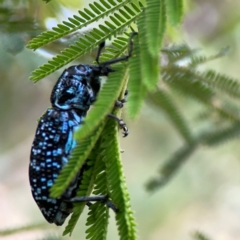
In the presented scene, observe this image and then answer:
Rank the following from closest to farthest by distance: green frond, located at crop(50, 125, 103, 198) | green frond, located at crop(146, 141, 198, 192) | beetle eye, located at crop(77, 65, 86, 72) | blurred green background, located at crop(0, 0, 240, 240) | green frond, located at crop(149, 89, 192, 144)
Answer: green frond, located at crop(50, 125, 103, 198) < beetle eye, located at crop(77, 65, 86, 72) < green frond, located at crop(149, 89, 192, 144) < green frond, located at crop(146, 141, 198, 192) < blurred green background, located at crop(0, 0, 240, 240)

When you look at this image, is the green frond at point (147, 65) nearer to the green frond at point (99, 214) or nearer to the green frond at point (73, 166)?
the green frond at point (73, 166)

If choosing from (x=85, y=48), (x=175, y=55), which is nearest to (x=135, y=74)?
(x=85, y=48)

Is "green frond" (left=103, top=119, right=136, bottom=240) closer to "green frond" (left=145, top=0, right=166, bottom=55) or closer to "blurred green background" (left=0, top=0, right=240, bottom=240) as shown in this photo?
"green frond" (left=145, top=0, right=166, bottom=55)

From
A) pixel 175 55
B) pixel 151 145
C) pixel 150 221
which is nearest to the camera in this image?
pixel 175 55

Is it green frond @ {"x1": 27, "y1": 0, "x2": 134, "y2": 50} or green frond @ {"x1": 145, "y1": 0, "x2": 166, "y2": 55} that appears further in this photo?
green frond @ {"x1": 27, "y1": 0, "x2": 134, "y2": 50}

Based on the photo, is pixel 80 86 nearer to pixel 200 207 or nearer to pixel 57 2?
pixel 57 2

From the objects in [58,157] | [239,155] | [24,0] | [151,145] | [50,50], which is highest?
[24,0]

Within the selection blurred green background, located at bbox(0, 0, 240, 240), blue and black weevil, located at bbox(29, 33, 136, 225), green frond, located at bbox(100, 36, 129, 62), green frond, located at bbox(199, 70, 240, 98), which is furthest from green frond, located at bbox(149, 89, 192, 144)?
blurred green background, located at bbox(0, 0, 240, 240)
